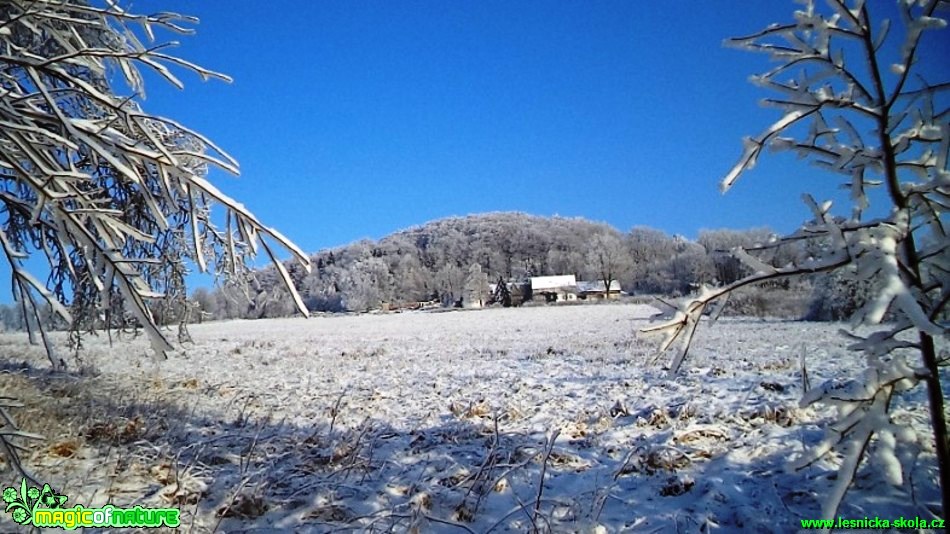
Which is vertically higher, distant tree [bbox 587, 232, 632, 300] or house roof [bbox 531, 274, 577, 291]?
distant tree [bbox 587, 232, 632, 300]

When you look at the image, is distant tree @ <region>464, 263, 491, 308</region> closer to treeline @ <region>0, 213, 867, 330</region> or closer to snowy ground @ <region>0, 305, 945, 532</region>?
treeline @ <region>0, 213, 867, 330</region>

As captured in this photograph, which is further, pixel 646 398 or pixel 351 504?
pixel 646 398

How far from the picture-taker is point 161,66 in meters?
2.56

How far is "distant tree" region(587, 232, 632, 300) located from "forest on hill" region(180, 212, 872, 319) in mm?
211

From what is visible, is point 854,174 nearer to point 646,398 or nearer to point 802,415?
point 802,415

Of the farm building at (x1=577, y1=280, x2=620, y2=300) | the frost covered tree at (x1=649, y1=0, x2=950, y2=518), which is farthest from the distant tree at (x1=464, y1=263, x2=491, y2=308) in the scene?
the frost covered tree at (x1=649, y1=0, x2=950, y2=518)

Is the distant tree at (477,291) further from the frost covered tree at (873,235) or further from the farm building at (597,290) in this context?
the frost covered tree at (873,235)

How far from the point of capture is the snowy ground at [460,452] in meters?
3.62

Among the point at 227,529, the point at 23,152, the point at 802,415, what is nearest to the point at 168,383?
the point at 227,529

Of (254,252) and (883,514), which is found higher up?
(254,252)

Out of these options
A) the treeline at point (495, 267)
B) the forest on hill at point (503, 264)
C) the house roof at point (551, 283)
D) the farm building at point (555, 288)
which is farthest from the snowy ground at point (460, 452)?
the house roof at point (551, 283)

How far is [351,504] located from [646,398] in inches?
182

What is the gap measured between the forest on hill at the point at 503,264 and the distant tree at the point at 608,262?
0.69ft

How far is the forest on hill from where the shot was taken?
47.2m
